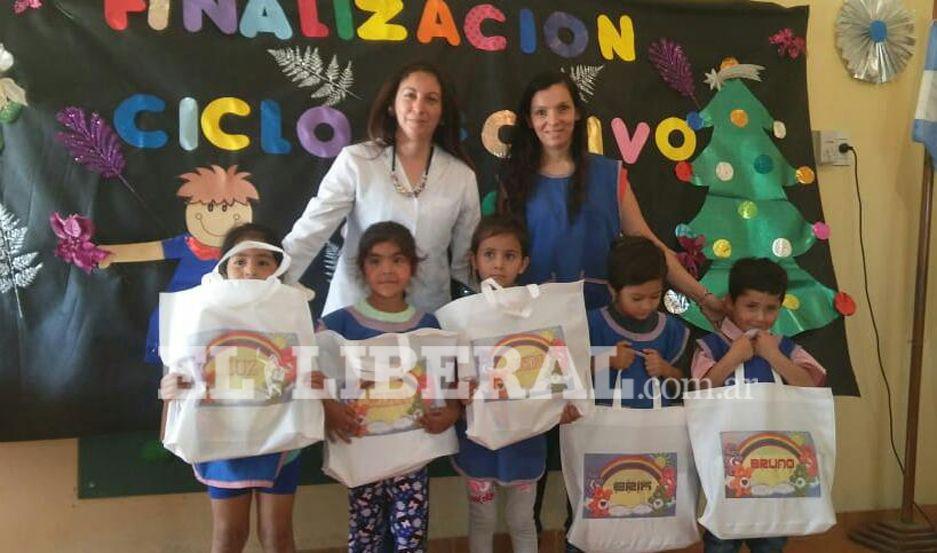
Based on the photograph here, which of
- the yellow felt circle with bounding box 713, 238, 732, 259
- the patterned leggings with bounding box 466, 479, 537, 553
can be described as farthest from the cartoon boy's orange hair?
the yellow felt circle with bounding box 713, 238, 732, 259

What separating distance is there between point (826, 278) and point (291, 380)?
1852 millimetres

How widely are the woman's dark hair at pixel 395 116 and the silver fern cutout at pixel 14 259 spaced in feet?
3.22

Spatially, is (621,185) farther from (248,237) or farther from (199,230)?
(199,230)

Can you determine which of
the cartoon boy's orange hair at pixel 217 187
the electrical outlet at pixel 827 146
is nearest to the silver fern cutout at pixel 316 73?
the cartoon boy's orange hair at pixel 217 187

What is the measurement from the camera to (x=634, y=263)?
1.97 m

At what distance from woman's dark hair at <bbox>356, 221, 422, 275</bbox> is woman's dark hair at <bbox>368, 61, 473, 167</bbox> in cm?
29

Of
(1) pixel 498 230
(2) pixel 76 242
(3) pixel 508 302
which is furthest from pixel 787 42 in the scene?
(2) pixel 76 242

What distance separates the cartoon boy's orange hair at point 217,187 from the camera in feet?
7.32

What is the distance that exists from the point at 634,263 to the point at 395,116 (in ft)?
2.42

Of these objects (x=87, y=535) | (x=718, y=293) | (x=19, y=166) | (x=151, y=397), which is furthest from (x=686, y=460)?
(x=19, y=166)

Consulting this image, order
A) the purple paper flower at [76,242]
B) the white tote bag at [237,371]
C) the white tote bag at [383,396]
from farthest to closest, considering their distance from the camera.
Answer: the purple paper flower at [76,242] < the white tote bag at [383,396] < the white tote bag at [237,371]

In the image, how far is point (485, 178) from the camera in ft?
7.95

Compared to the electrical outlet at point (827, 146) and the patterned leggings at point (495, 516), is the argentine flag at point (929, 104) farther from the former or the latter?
the patterned leggings at point (495, 516)

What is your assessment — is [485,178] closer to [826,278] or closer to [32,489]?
[826,278]
